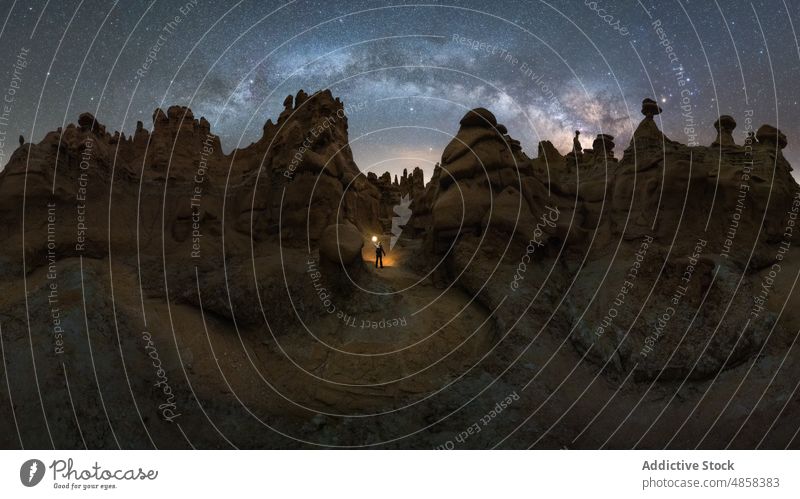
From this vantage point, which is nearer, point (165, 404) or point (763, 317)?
point (165, 404)

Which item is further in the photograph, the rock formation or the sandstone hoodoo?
the sandstone hoodoo

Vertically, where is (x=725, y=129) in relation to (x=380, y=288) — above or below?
above

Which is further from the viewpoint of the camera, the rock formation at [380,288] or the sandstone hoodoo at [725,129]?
the sandstone hoodoo at [725,129]

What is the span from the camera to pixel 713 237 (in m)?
16.2

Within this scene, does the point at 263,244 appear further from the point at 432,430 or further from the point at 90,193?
the point at 432,430

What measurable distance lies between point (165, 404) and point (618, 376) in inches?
593

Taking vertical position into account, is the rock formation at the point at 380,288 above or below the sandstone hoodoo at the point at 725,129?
below

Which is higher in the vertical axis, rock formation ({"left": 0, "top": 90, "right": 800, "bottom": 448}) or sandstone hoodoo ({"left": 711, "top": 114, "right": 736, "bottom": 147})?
sandstone hoodoo ({"left": 711, "top": 114, "right": 736, "bottom": 147})

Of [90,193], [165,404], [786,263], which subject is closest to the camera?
[165,404]

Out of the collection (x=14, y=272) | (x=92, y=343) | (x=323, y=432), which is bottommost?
(x=323, y=432)

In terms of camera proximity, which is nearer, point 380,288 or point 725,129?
point 380,288

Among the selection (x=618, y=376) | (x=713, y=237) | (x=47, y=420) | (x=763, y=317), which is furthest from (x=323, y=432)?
(x=713, y=237)
